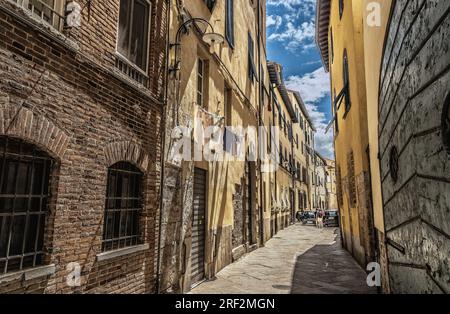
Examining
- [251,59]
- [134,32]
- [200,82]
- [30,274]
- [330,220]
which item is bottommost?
[330,220]

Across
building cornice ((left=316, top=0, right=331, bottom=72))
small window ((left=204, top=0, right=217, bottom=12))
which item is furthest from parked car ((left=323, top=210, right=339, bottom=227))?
small window ((left=204, top=0, right=217, bottom=12))

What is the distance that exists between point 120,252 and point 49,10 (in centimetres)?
340

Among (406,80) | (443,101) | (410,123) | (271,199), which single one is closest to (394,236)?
(410,123)

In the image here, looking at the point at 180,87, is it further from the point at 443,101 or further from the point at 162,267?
the point at 443,101

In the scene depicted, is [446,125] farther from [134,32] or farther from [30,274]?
[134,32]

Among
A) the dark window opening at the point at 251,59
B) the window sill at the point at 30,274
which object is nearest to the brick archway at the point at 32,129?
the window sill at the point at 30,274

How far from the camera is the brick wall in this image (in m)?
3.21

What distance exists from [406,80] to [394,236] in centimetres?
192

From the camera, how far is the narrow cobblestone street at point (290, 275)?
6.98m

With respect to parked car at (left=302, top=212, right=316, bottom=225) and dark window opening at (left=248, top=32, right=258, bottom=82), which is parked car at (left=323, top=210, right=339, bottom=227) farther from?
dark window opening at (left=248, top=32, right=258, bottom=82)

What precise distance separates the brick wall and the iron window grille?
154 mm

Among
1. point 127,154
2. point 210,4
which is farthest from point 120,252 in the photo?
point 210,4

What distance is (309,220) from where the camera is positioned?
27422 millimetres

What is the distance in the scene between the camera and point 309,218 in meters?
27.7
